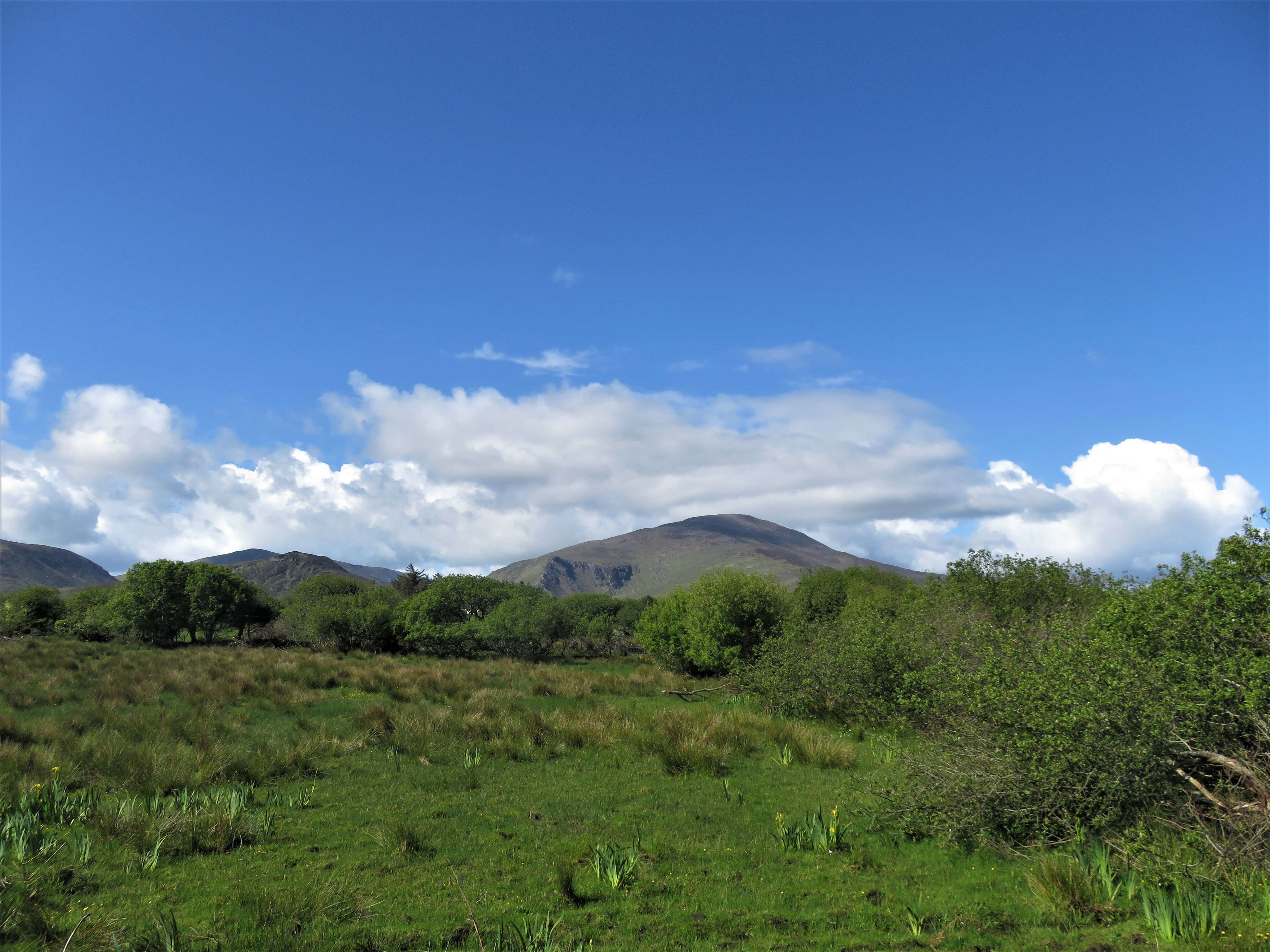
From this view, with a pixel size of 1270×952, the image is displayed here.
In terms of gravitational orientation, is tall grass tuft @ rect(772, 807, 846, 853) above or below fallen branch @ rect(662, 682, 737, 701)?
above

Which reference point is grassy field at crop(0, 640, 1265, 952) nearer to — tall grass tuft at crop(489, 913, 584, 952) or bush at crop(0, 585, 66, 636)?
tall grass tuft at crop(489, 913, 584, 952)

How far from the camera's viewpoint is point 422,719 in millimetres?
16781

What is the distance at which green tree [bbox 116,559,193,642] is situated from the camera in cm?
4959

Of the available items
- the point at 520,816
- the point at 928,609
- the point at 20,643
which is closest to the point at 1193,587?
the point at 520,816

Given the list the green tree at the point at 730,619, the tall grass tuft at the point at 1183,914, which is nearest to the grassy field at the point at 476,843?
the tall grass tuft at the point at 1183,914

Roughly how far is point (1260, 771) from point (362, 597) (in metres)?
62.0

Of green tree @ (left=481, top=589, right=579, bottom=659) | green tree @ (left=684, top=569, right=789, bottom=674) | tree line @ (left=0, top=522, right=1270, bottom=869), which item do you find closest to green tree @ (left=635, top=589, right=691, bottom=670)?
green tree @ (left=684, top=569, right=789, bottom=674)

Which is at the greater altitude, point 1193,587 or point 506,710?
point 1193,587

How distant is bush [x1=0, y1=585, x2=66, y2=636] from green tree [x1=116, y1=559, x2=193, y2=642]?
6921 mm

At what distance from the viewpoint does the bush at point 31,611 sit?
52.8 m

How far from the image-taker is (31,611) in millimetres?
61125

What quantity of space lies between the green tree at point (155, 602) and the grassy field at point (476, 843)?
121 ft

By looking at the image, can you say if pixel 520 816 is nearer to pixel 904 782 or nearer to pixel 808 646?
pixel 904 782

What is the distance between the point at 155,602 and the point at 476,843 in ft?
177
